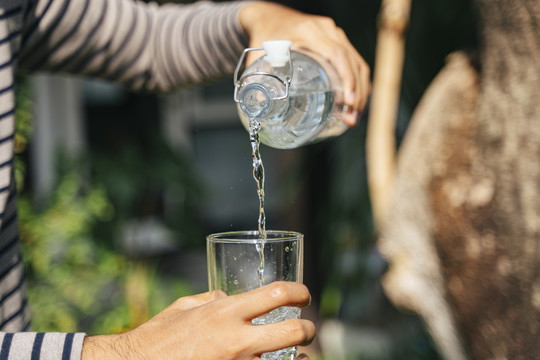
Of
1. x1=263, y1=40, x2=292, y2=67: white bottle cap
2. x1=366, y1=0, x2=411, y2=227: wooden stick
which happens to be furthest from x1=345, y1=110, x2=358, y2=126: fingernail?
x1=366, y1=0, x2=411, y2=227: wooden stick

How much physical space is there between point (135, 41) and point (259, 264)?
85cm

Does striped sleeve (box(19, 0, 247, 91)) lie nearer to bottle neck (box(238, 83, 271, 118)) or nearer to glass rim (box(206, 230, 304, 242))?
bottle neck (box(238, 83, 271, 118))

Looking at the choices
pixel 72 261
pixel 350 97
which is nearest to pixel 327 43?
pixel 350 97

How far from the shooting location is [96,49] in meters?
1.44

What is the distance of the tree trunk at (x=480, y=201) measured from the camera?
1.24 metres

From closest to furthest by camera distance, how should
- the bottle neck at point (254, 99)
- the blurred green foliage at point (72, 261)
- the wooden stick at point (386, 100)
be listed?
the bottle neck at point (254, 99) < the wooden stick at point (386, 100) < the blurred green foliage at point (72, 261)

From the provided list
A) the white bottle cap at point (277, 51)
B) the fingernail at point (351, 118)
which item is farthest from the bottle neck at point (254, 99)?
the fingernail at point (351, 118)

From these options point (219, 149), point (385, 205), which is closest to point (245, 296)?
point (385, 205)

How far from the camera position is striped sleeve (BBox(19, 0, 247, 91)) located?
136 centimetres

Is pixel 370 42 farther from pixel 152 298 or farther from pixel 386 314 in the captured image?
pixel 152 298

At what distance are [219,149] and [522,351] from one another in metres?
4.39

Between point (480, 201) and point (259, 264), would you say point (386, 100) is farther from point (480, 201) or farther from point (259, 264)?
point (259, 264)

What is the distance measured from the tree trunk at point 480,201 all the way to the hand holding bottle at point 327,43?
0.34 metres

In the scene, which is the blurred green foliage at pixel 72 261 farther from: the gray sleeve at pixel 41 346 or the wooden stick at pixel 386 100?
the gray sleeve at pixel 41 346
